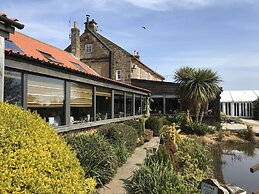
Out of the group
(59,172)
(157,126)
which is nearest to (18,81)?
(59,172)

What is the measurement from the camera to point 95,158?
235 inches

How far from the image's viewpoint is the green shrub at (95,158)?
580cm

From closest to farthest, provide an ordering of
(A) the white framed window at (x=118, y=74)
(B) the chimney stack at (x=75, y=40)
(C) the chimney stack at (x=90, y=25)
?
(B) the chimney stack at (x=75, y=40), (A) the white framed window at (x=118, y=74), (C) the chimney stack at (x=90, y=25)

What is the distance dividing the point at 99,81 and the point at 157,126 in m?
7.14

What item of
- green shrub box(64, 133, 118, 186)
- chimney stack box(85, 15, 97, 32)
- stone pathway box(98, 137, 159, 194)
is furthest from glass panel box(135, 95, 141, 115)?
green shrub box(64, 133, 118, 186)

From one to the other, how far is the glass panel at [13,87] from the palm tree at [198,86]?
50.0 ft

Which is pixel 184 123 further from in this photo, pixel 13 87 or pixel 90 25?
pixel 90 25

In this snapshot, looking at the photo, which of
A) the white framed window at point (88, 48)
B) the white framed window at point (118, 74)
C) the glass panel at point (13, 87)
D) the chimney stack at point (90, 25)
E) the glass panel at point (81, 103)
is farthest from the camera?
the chimney stack at point (90, 25)

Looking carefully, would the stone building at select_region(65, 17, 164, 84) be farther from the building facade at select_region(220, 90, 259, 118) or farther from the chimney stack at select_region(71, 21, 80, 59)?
the building facade at select_region(220, 90, 259, 118)

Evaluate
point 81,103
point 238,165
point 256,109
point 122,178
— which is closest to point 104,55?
point 256,109

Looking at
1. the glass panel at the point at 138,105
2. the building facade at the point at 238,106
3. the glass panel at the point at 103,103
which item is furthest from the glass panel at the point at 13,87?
the building facade at the point at 238,106

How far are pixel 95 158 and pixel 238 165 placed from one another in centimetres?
824

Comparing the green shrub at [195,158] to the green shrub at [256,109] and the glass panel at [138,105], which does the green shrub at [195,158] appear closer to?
the glass panel at [138,105]

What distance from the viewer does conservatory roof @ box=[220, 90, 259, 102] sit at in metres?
33.4
